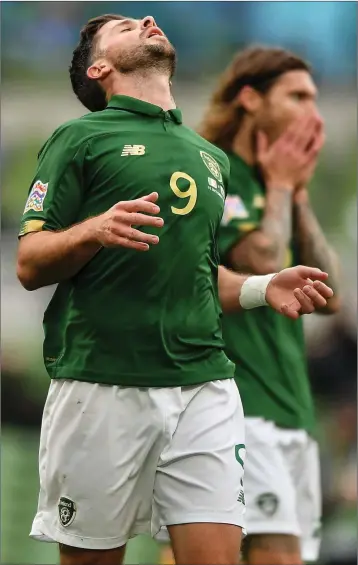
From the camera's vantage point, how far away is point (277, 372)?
3502 mm

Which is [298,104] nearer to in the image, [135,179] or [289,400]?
[289,400]

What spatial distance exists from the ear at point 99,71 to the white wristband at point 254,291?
2.16ft

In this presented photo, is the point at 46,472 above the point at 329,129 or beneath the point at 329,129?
beneath

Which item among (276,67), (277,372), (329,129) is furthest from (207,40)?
(277,372)

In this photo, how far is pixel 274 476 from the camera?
3.22 meters

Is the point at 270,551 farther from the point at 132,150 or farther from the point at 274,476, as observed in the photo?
the point at 132,150

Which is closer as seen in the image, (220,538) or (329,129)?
(220,538)

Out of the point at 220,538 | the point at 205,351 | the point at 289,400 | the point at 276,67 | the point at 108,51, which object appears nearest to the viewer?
the point at 220,538

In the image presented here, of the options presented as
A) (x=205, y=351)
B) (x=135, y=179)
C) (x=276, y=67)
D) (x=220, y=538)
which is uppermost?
(x=276, y=67)

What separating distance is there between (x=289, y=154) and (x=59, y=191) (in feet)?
7.10

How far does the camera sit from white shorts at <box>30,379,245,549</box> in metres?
1.98

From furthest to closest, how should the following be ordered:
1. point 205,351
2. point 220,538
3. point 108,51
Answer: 1. point 108,51
2. point 205,351
3. point 220,538

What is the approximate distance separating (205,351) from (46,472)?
0.47 metres

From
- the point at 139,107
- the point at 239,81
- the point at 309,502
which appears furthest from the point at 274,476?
the point at 239,81
